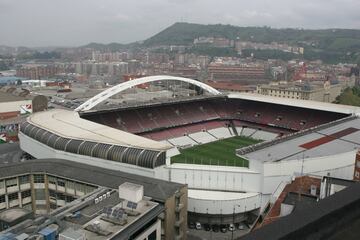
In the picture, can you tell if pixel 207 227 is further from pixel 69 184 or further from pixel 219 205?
pixel 69 184

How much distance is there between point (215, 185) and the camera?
2989 cm

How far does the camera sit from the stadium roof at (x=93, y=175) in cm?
2320

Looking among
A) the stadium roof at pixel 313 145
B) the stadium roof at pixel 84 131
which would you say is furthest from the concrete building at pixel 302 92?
the stadium roof at pixel 84 131

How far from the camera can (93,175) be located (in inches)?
1014

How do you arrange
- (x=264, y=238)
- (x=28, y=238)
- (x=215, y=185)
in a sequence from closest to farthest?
(x=264, y=238), (x=28, y=238), (x=215, y=185)

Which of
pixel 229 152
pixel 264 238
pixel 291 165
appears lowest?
pixel 229 152

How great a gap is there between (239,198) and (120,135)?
1248 cm

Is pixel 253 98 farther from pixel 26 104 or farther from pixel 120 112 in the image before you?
pixel 26 104

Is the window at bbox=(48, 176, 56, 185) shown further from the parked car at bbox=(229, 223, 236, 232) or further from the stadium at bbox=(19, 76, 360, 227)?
the parked car at bbox=(229, 223, 236, 232)

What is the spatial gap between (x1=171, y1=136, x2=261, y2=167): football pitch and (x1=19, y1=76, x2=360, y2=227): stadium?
118mm

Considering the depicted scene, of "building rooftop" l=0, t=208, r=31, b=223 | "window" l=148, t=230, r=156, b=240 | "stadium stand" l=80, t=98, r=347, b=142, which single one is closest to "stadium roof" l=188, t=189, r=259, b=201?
"window" l=148, t=230, r=156, b=240

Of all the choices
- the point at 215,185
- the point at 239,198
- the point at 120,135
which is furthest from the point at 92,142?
the point at 239,198

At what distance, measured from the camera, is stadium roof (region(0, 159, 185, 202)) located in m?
23.2

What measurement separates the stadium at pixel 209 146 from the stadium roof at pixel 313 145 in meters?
0.09
